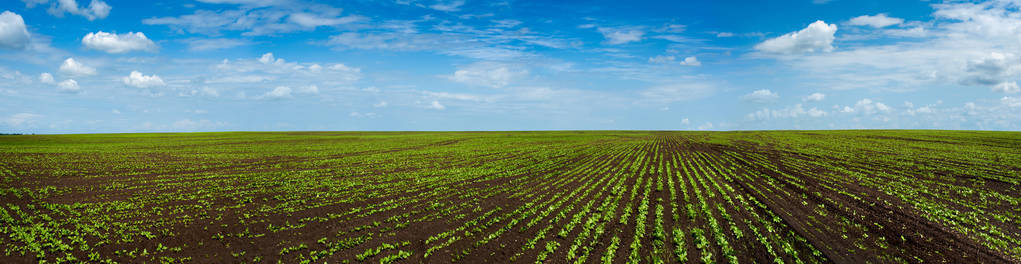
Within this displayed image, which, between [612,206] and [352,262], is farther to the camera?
[612,206]

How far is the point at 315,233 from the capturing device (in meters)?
15.9

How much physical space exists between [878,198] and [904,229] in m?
6.97

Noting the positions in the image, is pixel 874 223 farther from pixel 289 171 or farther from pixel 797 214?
pixel 289 171

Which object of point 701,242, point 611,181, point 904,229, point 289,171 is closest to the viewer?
point 701,242

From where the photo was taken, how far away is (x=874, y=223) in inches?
650

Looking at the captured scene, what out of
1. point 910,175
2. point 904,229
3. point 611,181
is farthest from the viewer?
point 910,175

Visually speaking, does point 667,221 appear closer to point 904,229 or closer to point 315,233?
point 904,229

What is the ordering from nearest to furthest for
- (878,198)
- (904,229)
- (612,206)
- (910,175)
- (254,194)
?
(904,229)
(612,206)
(878,198)
(254,194)
(910,175)

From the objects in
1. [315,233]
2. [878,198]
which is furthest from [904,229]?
[315,233]

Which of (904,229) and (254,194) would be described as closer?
(904,229)

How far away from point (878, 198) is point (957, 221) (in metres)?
4.61

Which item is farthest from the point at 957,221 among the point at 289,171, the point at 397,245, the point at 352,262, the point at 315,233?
the point at 289,171

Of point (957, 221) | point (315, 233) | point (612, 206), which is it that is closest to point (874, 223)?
point (957, 221)

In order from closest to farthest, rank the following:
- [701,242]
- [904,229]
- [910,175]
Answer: [701,242]
[904,229]
[910,175]
